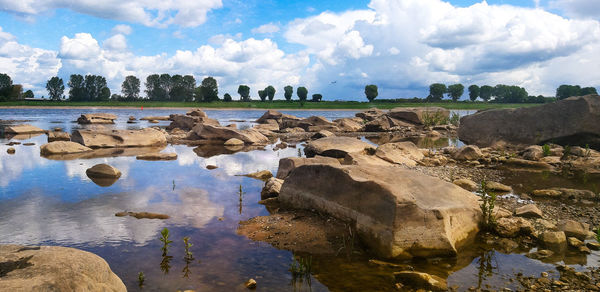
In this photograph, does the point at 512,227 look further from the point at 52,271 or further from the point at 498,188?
the point at 52,271

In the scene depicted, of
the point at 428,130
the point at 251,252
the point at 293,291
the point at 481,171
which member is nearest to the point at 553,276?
the point at 293,291

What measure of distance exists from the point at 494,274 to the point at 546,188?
22.5ft

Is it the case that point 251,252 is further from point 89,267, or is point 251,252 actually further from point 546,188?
point 546,188

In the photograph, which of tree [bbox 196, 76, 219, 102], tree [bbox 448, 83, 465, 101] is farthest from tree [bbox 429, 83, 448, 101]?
tree [bbox 196, 76, 219, 102]

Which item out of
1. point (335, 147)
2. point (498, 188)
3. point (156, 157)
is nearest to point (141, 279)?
point (498, 188)

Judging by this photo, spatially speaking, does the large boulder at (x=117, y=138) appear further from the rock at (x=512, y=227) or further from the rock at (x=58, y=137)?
the rock at (x=512, y=227)

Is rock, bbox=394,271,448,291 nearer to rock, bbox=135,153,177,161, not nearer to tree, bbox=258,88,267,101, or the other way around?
rock, bbox=135,153,177,161

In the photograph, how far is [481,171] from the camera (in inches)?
534

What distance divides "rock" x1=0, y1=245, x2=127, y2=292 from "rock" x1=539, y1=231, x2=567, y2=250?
22.0 feet

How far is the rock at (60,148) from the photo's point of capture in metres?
16.3

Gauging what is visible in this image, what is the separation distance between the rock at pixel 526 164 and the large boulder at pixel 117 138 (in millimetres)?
17311

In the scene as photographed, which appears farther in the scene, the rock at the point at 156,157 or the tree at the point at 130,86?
the tree at the point at 130,86

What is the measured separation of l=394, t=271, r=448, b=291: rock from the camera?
16.5 ft

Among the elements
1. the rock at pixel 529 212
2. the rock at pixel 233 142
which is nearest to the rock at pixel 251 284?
the rock at pixel 529 212
